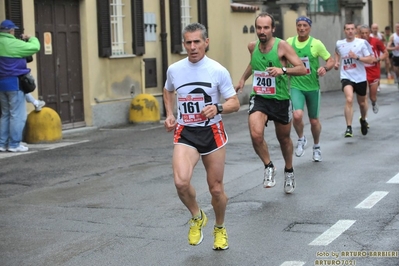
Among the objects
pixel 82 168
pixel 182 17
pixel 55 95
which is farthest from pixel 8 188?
pixel 182 17

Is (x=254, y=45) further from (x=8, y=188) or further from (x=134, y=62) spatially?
(x=134, y=62)

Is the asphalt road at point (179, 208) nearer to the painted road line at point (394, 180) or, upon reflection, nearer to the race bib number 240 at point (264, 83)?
the painted road line at point (394, 180)

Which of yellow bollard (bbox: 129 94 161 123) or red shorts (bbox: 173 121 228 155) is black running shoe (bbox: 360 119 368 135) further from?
red shorts (bbox: 173 121 228 155)

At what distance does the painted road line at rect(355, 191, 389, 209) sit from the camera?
9.70m

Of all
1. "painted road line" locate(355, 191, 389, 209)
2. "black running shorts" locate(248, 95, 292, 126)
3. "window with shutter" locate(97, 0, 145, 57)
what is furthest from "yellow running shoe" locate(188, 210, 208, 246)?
"window with shutter" locate(97, 0, 145, 57)

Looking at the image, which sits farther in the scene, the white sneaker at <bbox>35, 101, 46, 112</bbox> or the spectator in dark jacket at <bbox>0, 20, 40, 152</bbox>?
the white sneaker at <bbox>35, 101, 46, 112</bbox>

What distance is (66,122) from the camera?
18.4m

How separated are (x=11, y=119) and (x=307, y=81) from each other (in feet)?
15.5

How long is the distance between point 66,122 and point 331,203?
936cm

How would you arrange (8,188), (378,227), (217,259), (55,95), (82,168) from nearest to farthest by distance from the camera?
(217,259) → (378,227) → (8,188) → (82,168) → (55,95)

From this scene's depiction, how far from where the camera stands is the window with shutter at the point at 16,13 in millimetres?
16500

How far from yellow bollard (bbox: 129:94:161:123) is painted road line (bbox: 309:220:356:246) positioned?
11.1m

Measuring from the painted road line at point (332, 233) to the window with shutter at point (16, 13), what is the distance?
922cm

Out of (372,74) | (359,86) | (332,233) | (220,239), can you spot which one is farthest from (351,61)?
(220,239)
